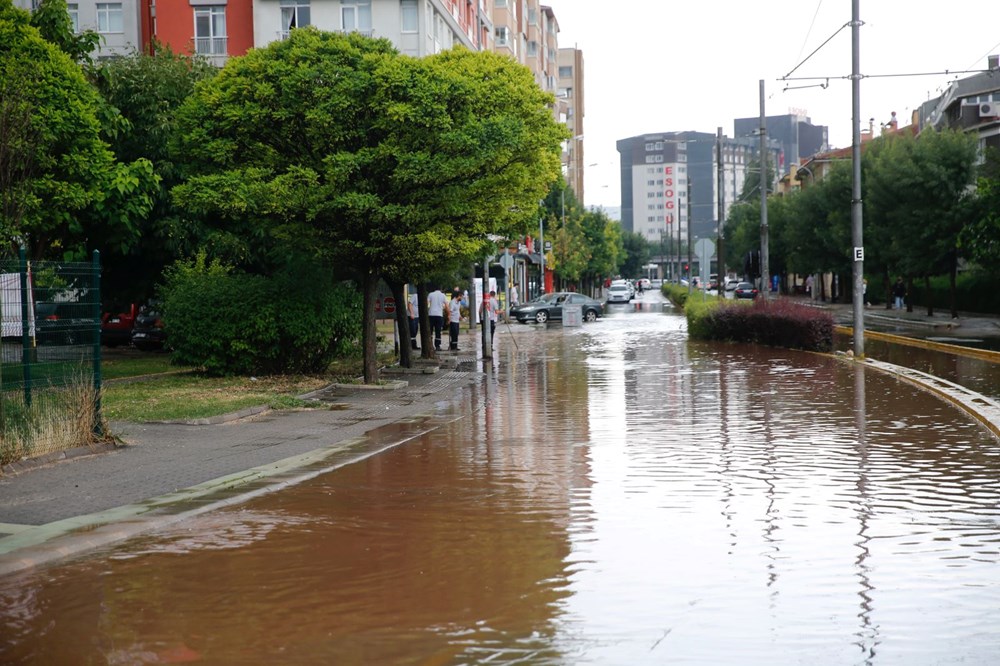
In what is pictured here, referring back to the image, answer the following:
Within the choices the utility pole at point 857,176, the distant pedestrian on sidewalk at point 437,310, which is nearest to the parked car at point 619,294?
the distant pedestrian on sidewalk at point 437,310

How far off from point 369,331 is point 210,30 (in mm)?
31489

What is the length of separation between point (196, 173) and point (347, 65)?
13.0ft

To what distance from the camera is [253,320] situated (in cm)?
2227

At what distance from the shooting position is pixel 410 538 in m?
8.59

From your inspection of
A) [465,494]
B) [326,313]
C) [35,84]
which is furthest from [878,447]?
[35,84]

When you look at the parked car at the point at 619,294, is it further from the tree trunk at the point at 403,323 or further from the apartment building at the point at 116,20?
the tree trunk at the point at 403,323

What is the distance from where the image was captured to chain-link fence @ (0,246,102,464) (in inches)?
481

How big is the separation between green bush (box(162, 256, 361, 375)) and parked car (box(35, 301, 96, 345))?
334 inches

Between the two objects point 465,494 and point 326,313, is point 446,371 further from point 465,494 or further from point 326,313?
point 465,494

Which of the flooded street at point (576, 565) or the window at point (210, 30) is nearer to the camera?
the flooded street at point (576, 565)

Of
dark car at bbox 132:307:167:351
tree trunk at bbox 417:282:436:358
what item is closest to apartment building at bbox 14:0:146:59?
dark car at bbox 132:307:167:351

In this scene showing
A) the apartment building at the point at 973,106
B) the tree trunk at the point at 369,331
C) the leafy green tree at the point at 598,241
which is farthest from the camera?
the leafy green tree at the point at 598,241

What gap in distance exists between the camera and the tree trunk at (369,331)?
22781 mm

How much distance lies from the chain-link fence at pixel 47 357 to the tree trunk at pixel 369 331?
9099 millimetres
